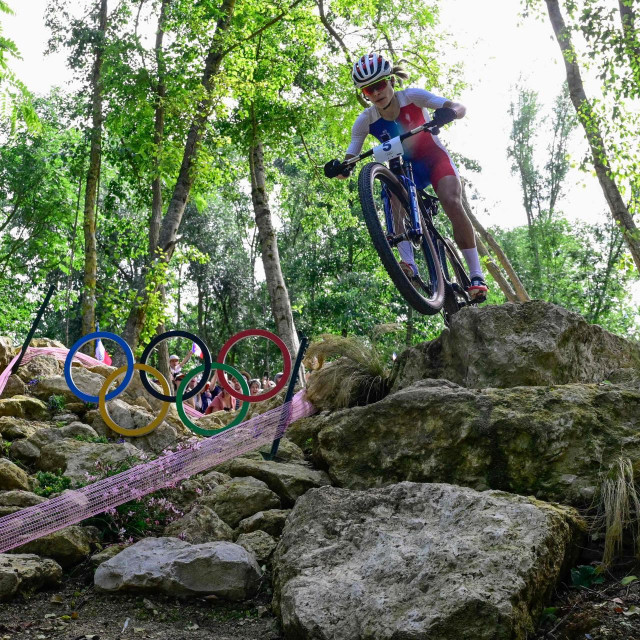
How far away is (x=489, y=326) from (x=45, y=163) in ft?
65.8

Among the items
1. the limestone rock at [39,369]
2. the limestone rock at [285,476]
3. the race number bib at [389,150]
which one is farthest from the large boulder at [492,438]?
the limestone rock at [39,369]

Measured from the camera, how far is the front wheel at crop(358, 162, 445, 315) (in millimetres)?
6277

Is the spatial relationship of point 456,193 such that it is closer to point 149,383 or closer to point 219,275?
point 149,383

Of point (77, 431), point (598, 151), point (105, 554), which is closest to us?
point (105, 554)

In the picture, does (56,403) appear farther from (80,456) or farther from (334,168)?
(334,168)

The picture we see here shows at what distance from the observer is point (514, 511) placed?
4445mm

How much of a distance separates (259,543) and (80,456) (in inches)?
91.0

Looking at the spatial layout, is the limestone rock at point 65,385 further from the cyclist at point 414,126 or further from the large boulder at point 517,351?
the cyclist at point 414,126

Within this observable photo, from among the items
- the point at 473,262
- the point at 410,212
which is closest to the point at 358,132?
the point at 410,212

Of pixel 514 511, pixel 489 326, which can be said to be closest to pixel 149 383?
pixel 489 326

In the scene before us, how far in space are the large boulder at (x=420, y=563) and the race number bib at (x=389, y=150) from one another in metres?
3.12

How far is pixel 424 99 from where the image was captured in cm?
709

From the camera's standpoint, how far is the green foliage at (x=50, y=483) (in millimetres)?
6395

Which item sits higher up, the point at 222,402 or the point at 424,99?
the point at 424,99
